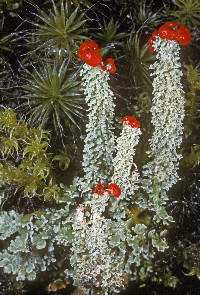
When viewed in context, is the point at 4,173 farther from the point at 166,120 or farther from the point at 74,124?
the point at 166,120

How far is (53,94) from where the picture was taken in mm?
2010

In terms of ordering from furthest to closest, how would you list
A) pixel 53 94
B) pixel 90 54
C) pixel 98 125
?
pixel 53 94 → pixel 98 125 → pixel 90 54

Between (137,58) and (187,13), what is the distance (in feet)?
1.34

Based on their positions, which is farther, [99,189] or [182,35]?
[99,189]

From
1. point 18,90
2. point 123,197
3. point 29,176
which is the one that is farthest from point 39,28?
point 123,197

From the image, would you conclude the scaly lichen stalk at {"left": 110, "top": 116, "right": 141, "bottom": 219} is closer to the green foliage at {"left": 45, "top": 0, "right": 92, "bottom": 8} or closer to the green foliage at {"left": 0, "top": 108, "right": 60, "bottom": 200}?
the green foliage at {"left": 0, "top": 108, "right": 60, "bottom": 200}

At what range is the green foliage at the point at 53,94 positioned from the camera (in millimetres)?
1995

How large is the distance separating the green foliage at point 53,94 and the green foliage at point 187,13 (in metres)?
0.73

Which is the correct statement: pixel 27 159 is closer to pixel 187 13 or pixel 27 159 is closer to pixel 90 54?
pixel 90 54

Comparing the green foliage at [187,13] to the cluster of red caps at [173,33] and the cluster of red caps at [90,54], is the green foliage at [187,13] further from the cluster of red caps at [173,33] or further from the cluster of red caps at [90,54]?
the cluster of red caps at [90,54]

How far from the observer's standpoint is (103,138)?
189 centimetres

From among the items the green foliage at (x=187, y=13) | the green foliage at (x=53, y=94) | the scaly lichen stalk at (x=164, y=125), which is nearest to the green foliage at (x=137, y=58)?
the scaly lichen stalk at (x=164, y=125)

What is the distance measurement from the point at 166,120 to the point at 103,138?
1.24 feet

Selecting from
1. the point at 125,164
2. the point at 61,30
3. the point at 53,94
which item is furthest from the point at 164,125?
the point at 61,30
